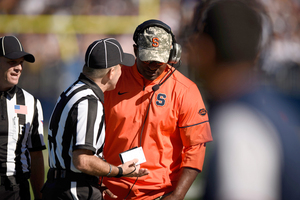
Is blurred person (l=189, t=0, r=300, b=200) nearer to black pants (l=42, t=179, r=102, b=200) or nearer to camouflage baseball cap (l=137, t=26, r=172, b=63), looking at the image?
camouflage baseball cap (l=137, t=26, r=172, b=63)

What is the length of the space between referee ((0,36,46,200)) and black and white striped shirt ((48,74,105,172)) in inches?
21.6

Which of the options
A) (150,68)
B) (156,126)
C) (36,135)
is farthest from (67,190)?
(150,68)

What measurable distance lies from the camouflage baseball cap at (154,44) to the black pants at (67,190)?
79 centimetres

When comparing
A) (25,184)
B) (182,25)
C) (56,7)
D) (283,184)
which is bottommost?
(25,184)

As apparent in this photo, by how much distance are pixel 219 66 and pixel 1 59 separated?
1.45 meters

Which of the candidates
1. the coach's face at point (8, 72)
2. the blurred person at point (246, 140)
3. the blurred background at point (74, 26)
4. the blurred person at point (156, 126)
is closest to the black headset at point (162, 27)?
the blurred person at point (156, 126)

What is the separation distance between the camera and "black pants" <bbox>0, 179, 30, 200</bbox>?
187cm

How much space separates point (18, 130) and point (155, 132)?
0.91m

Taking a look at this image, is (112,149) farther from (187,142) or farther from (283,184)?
(283,184)

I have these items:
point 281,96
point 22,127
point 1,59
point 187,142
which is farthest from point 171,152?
point 281,96

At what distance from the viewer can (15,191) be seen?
1914mm

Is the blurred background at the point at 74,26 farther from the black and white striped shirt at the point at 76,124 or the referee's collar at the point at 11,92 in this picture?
the black and white striped shirt at the point at 76,124

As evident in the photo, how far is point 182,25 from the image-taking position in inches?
167

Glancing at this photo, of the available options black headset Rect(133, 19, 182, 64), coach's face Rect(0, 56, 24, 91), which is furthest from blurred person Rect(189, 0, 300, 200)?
coach's face Rect(0, 56, 24, 91)
